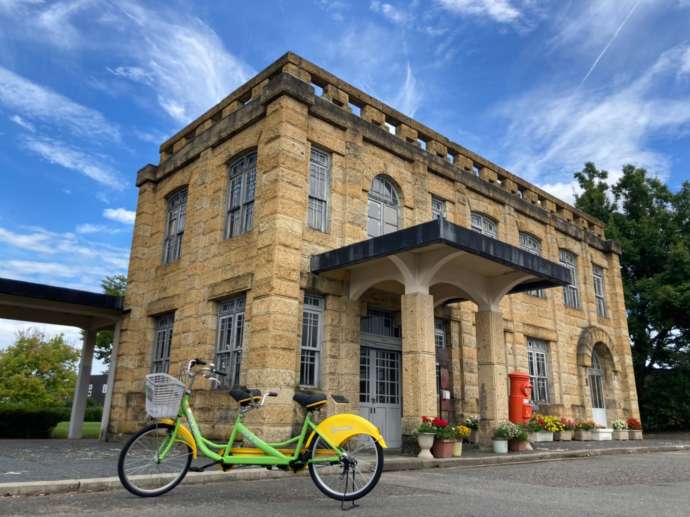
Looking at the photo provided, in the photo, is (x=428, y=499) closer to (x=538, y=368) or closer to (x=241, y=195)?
(x=241, y=195)

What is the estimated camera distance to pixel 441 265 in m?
10.3

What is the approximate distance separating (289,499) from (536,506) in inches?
100

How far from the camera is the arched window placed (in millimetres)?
13047

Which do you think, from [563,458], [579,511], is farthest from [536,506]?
[563,458]

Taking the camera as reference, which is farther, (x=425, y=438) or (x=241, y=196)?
(x=241, y=196)

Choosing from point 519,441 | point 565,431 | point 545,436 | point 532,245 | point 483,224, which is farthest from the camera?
point 532,245

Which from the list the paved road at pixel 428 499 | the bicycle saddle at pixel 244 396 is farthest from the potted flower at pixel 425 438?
the bicycle saddle at pixel 244 396

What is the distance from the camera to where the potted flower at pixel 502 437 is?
11375 millimetres

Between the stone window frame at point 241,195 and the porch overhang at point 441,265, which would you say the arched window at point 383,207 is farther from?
the stone window frame at point 241,195

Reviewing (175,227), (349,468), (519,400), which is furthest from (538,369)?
(349,468)

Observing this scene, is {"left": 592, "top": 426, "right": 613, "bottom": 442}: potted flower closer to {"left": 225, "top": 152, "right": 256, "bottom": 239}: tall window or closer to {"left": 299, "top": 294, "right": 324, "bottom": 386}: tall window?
{"left": 299, "top": 294, "right": 324, "bottom": 386}: tall window

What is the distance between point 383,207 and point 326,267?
10.1 feet

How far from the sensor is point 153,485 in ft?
19.4

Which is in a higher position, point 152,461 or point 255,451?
point 255,451
